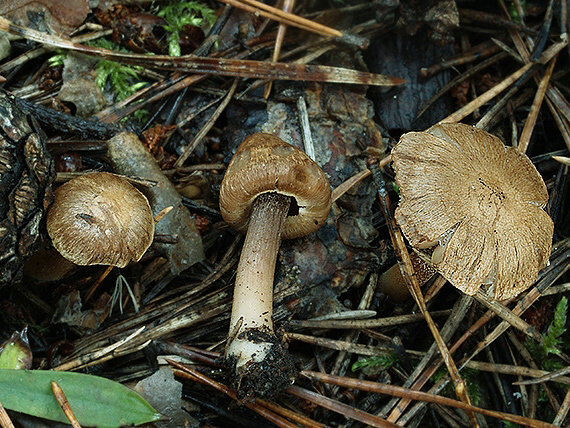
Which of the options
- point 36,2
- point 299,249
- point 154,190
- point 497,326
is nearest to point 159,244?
point 154,190

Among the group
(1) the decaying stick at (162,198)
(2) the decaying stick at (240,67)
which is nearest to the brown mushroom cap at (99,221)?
(1) the decaying stick at (162,198)

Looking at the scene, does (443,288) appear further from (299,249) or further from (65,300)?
(65,300)

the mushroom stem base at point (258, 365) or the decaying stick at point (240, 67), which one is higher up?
the decaying stick at point (240, 67)

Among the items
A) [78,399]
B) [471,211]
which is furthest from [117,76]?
[471,211]

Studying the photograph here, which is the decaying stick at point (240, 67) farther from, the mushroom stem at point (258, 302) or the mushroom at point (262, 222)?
the mushroom stem at point (258, 302)

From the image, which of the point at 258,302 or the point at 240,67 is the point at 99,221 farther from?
the point at 240,67

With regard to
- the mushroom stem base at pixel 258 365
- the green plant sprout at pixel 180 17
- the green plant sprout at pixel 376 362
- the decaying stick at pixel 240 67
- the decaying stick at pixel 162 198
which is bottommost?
the green plant sprout at pixel 376 362

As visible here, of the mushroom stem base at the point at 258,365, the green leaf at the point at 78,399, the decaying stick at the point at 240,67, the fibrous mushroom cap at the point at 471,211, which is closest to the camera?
the green leaf at the point at 78,399
